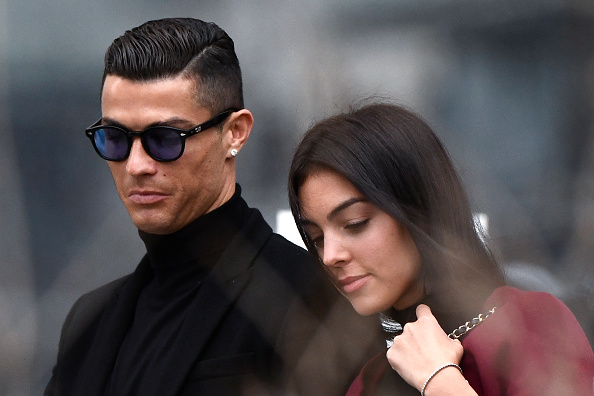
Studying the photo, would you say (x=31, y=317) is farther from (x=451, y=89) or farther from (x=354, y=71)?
(x=451, y=89)

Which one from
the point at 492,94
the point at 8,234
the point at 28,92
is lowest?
the point at 8,234

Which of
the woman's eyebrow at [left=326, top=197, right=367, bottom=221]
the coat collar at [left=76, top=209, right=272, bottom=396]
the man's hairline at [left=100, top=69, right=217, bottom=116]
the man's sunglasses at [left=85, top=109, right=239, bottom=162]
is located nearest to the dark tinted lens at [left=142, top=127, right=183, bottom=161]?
the man's sunglasses at [left=85, top=109, right=239, bottom=162]

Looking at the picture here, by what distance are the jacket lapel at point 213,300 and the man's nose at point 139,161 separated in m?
0.24

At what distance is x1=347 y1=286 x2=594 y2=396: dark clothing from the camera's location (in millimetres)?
1222

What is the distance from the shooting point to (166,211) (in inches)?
63.6

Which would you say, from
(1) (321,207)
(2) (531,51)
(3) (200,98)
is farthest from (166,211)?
(2) (531,51)

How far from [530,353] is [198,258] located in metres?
0.73

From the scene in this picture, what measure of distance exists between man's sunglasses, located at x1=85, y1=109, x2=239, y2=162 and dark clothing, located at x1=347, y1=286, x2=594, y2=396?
0.65 m

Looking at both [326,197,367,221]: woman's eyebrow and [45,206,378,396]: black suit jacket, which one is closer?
[326,197,367,221]: woman's eyebrow

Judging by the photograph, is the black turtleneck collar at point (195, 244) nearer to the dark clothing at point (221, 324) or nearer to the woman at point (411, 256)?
the dark clothing at point (221, 324)

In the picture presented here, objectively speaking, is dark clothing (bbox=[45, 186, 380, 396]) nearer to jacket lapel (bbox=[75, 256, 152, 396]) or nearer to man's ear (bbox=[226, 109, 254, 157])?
jacket lapel (bbox=[75, 256, 152, 396])

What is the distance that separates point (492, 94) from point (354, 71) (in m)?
0.29

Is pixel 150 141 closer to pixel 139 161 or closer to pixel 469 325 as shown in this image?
pixel 139 161

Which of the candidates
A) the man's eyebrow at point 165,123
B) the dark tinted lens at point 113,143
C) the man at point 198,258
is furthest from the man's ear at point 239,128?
the dark tinted lens at point 113,143
